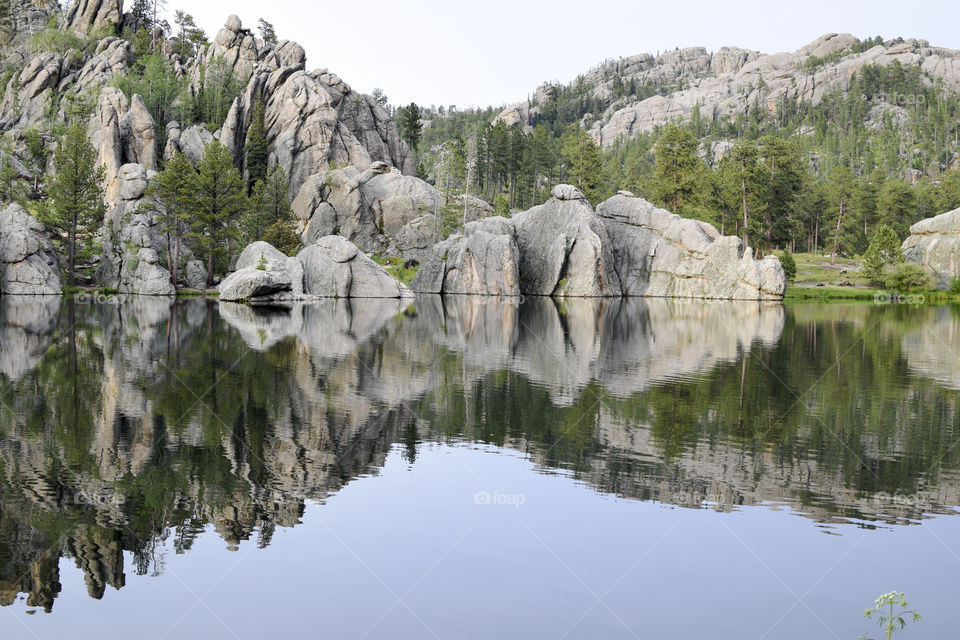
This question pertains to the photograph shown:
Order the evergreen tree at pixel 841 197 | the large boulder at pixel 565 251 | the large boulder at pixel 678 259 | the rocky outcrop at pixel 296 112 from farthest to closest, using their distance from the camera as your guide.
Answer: the evergreen tree at pixel 841 197 → the rocky outcrop at pixel 296 112 → the large boulder at pixel 565 251 → the large boulder at pixel 678 259

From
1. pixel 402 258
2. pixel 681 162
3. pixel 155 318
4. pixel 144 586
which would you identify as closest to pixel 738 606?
pixel 144 586

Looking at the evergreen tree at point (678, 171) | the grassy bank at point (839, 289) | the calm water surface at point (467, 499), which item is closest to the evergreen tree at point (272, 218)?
the evergreen tree at point (678, 171)

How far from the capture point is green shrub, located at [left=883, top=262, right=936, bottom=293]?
89750 mm

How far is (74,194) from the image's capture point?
7588cm

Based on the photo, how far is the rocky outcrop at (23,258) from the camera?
71.2 m

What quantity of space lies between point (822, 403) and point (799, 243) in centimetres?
12644

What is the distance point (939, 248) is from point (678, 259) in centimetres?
3645

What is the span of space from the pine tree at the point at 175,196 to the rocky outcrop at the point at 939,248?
88.5m

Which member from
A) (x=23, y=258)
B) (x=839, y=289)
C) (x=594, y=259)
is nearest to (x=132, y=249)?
(x=23, y=258)

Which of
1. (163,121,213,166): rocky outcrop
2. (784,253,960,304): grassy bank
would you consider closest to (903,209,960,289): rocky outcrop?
(784,253,960,304): grassy bank

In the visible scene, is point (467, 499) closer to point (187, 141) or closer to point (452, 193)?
point (452, 193)

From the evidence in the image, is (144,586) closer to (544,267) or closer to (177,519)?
Result: (177,519)

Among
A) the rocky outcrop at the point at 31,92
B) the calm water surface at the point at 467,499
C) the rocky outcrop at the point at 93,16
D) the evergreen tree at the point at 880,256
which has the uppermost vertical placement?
the rocky outcrop at the point at 93,16

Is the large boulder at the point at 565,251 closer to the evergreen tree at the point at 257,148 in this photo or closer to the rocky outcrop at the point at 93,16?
the evergreen tree at the point at 257,148
